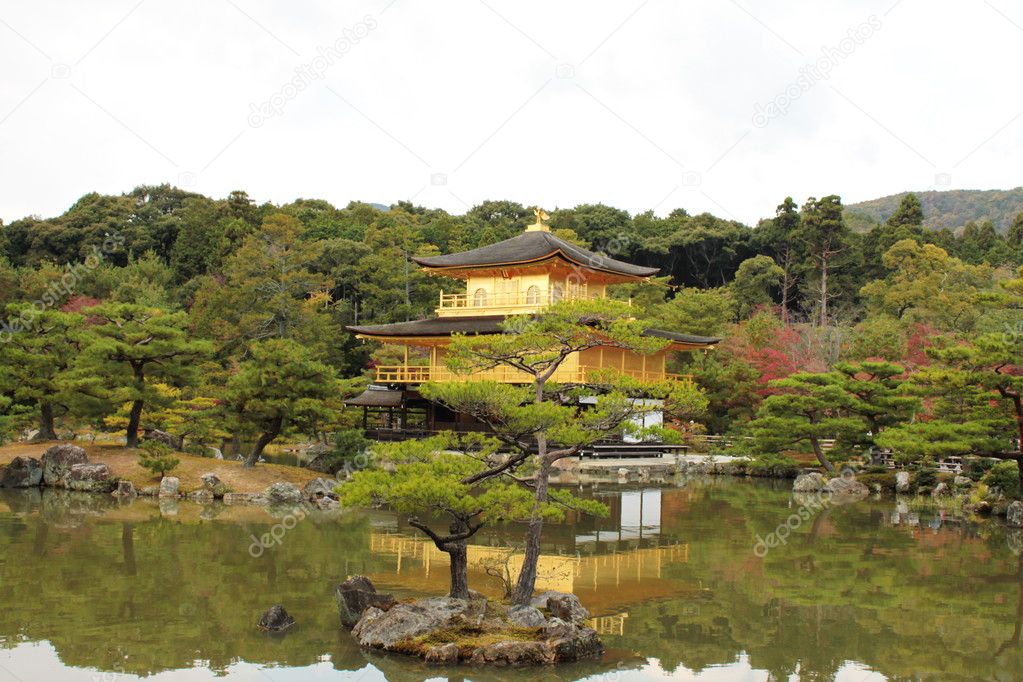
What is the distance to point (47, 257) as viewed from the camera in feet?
157

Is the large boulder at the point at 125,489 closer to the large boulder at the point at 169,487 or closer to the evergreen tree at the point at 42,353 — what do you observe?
the large boulder at the point at 169,487

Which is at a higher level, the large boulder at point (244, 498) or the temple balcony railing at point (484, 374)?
the temple balcony railing at point (484, 374)

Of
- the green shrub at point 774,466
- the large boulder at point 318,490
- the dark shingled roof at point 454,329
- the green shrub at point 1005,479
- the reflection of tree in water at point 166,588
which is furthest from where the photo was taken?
the dark shingled roof at point 454,329

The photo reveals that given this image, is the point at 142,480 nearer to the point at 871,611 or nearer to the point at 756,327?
the point at 871,611

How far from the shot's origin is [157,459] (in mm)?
18312

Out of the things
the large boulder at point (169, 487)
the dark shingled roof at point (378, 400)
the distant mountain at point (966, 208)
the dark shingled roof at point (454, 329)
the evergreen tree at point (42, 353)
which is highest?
the distant mountain at point (966, 208)

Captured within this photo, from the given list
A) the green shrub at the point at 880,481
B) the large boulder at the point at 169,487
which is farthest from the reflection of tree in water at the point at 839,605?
the large boulder at the point at 169,487

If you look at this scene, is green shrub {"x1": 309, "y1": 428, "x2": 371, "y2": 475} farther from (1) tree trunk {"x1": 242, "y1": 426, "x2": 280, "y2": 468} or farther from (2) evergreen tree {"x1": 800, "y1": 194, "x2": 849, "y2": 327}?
(2) evergreen tree {"x1": 800, "y1": 194, "x2": 849, "y2": 327}

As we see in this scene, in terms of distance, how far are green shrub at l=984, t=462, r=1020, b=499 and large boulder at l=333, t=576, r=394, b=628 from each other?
1362cm

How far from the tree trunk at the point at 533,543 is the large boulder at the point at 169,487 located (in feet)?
36.8

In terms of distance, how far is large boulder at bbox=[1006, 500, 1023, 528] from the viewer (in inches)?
A: 651

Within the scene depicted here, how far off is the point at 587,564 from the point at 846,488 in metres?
11.1

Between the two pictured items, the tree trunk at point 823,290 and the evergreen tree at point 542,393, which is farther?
the tree trunk at point 823,290

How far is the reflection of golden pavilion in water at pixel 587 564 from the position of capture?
10470 mm
